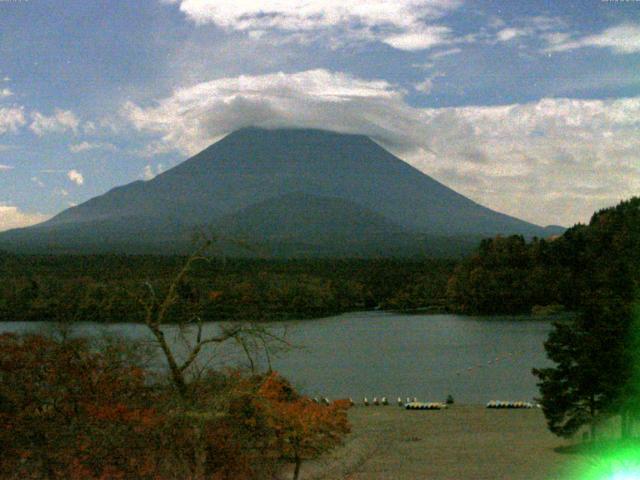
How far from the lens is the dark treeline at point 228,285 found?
3584 cm

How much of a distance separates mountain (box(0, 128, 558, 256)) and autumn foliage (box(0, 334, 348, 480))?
69322 mm

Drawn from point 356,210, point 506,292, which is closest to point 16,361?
point 506,292

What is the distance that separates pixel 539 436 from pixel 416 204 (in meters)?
131

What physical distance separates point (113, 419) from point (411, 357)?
896 inches

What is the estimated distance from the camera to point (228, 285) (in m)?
39.7

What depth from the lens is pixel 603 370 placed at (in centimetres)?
1237

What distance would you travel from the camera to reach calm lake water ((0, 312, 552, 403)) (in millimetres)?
22234

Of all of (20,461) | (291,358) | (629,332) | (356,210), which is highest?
(356,210)

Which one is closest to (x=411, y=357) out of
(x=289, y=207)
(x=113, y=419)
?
(x=113, y=419)

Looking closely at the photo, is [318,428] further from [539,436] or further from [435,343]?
[435,343]

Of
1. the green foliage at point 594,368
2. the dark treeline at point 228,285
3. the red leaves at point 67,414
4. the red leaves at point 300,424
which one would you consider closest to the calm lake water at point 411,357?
the dark treeline at point 228,285

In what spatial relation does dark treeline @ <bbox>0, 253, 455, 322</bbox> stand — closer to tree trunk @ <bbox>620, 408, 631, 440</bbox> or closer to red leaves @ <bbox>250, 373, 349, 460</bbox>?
red leaves @ <bbox>250, 373, 349, 460</bbox>

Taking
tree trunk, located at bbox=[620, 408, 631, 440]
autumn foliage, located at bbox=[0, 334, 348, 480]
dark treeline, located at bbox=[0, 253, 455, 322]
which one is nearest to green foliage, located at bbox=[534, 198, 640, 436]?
tree trunk, located at bbox=[620, 408, 631, 440]

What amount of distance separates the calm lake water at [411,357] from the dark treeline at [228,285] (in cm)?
232
